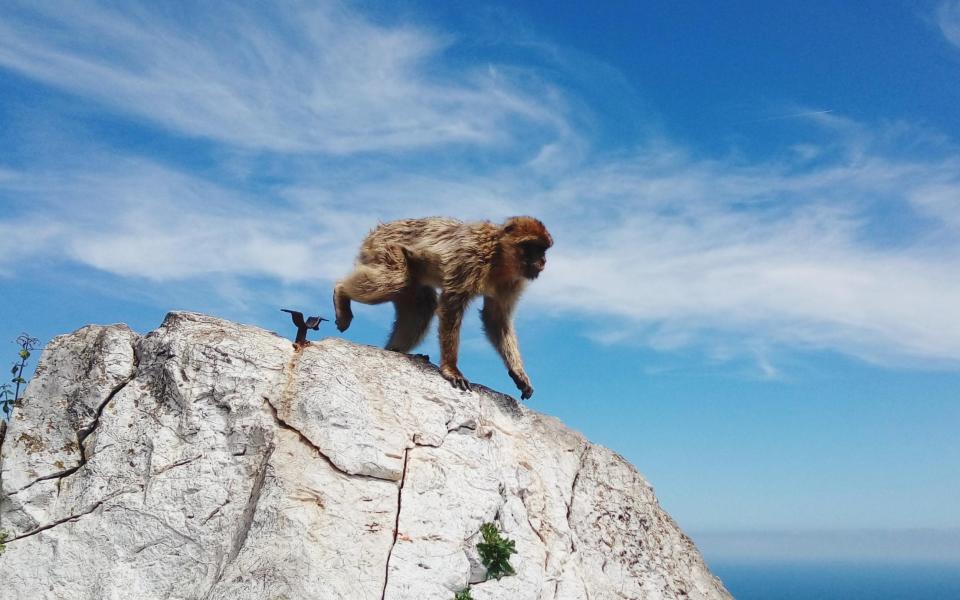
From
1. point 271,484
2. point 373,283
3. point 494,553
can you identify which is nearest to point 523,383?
point 373,283

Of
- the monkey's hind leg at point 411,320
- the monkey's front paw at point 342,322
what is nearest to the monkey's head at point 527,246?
the monkey's hind leg at point 411,320

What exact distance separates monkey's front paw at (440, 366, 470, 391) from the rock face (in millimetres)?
95

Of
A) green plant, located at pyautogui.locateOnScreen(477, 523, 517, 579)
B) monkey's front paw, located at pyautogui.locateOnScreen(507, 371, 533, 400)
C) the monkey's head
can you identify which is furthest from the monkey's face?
green plant, located at pyautogui.locateOnScreen(477, 523, 517, 579)

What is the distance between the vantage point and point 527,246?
30.3 ft

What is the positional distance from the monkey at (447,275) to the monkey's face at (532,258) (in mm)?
11

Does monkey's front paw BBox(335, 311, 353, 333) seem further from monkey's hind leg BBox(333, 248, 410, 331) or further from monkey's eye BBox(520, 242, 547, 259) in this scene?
monkey's eye BBox(520, 242, 547, 259)

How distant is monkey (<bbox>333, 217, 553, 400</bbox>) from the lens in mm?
8898

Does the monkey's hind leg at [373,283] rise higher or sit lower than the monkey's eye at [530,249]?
lower

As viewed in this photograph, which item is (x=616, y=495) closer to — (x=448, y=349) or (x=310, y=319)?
(x=448, y=349)

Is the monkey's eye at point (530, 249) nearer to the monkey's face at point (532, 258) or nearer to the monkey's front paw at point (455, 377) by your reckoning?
the monkey's face at point (532, 258)

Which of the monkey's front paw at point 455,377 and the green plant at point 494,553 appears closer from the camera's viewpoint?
the green plant at point 494,553

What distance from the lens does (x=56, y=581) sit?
6566 millimetres

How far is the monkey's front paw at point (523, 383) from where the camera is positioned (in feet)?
30.0

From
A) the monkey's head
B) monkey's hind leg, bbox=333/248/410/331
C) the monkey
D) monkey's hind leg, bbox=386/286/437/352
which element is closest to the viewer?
the monkey
